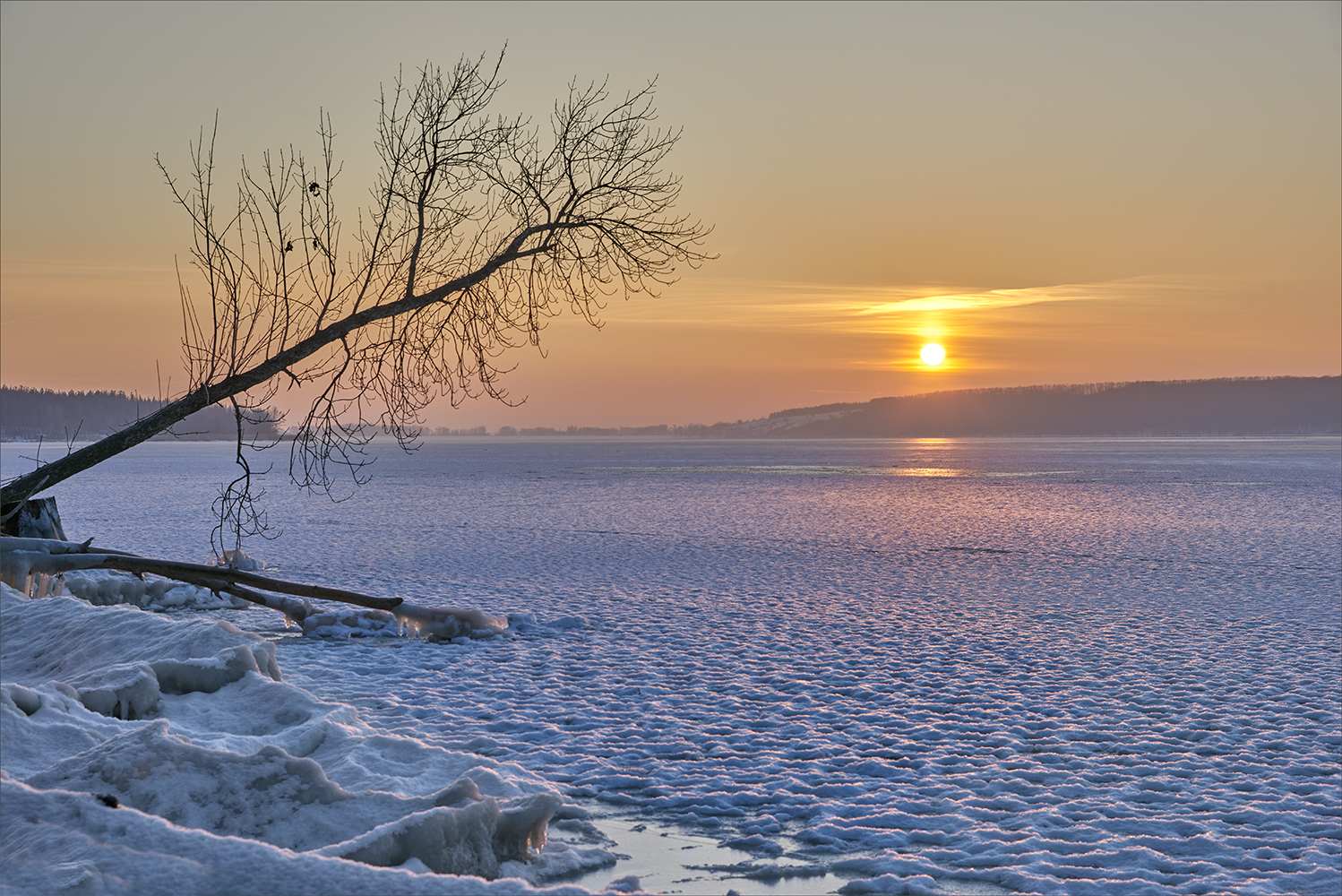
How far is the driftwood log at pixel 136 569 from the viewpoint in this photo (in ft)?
30.1

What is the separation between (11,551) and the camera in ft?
32.4

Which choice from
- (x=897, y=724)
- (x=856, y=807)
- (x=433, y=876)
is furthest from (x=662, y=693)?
(x=433, y=876)

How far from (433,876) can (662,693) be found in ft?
15.2

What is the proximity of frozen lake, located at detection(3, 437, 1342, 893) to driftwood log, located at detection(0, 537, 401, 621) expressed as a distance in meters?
0.65

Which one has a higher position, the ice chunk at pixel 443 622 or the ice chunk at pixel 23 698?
the ice chunk at pixel 23 698

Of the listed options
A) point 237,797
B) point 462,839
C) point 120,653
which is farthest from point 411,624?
point 462,839

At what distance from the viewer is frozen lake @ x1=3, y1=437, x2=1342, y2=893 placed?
501cm

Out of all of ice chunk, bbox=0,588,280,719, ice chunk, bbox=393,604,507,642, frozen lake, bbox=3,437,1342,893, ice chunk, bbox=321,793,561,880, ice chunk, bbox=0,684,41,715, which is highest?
ice chunk, bbox=0,684,41,715

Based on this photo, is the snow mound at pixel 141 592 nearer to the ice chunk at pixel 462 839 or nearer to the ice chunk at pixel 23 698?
the ice chunk at pixel 23 698

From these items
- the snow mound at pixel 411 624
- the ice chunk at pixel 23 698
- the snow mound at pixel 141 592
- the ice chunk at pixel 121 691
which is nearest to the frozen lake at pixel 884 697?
the snow mound at pixel 411 624

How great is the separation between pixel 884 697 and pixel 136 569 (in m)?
7.37

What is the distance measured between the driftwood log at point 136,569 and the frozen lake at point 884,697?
65 cm

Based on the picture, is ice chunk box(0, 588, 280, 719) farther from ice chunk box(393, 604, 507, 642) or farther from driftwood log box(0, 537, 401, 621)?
ice chunk box(393, 604, 507, 642)

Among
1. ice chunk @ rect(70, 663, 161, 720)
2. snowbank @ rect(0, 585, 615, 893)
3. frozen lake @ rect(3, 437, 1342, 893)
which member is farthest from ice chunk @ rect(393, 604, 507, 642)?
ice chunk @ rect(70, 663, 161, 720)
